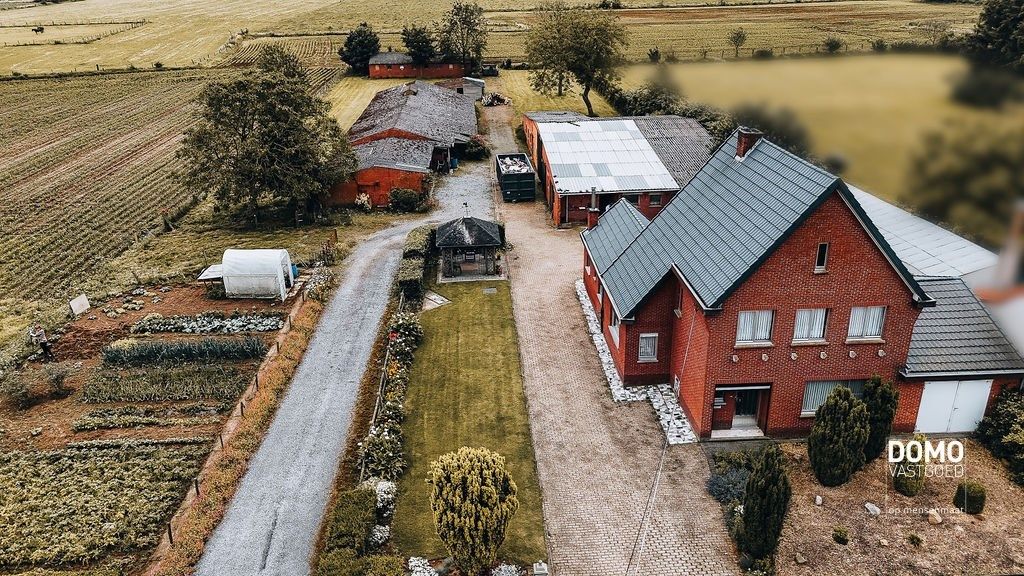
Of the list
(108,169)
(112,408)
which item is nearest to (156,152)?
(108,169)

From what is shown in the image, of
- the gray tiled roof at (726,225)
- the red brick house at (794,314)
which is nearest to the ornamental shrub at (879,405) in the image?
the red brick house at (794,314)

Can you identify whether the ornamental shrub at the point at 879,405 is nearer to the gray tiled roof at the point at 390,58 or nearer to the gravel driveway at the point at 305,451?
the gravel driveway at the point at 305,451

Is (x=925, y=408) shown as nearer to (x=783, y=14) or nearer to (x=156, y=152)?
(x=156, y=152)

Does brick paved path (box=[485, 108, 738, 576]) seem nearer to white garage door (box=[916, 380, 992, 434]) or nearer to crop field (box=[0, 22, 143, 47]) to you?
white garage door (box=[916, 380, 992, 434])

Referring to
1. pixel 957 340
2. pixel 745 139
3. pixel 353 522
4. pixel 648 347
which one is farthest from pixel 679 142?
pixel 353 522

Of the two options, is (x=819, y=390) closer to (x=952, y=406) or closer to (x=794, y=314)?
(x=794, y=314)
